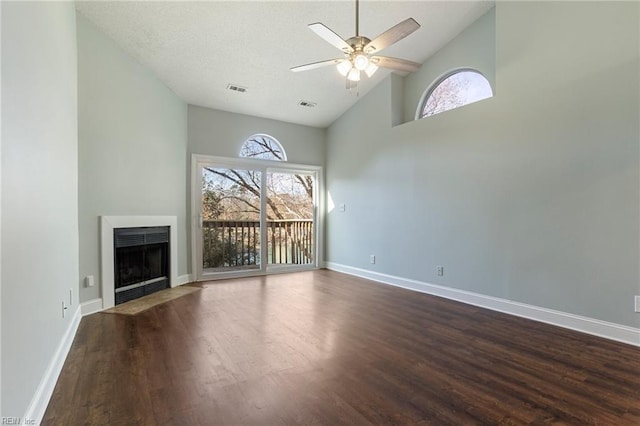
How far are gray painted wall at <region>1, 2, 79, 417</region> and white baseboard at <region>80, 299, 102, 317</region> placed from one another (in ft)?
2.46

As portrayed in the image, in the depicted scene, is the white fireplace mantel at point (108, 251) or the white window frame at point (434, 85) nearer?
the white fireplace mantel at point (108, 251)

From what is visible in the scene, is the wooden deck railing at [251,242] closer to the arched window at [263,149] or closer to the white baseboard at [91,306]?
the arched window at [263,149]

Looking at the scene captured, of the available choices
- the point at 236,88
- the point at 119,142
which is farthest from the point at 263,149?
the point at 119,142

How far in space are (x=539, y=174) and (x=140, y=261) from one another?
4.78 meters

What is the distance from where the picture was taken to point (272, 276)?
5.54m

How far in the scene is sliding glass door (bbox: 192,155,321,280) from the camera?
5211 mm

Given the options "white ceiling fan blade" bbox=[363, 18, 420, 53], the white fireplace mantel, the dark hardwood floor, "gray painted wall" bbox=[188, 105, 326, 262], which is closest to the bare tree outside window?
"gray painted wall" bbox=[188, 105, 326, 262]

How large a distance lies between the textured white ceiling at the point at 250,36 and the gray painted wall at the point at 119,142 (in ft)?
0.78

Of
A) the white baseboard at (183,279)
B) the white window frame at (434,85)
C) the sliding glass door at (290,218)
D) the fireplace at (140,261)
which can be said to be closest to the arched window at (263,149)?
the sliding glass door at (290,218)

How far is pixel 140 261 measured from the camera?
4.18m

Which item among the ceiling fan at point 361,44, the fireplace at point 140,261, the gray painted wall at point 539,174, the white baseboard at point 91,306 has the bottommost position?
the white baseboard at point 91,306

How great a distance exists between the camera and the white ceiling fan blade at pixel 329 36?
7.57 ft

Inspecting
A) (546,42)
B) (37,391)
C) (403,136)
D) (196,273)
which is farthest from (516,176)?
(196,273)

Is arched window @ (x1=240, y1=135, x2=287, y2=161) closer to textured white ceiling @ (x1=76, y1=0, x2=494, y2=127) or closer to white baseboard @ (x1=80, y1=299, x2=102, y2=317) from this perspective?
textured white ceiling @ (x1=76, y1=0, x2=494, y2=127)
